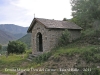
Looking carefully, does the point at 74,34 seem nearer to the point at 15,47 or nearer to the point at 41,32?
the point at 41,32

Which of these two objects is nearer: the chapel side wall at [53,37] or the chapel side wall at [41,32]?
the chapel side wall at [53,37]

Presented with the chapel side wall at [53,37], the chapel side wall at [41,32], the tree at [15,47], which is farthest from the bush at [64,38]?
the tree at [15,47]

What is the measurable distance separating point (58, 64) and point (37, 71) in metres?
1.77

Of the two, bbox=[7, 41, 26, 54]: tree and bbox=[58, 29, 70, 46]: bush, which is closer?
bbox=[58, 29, 70, 46]: bush

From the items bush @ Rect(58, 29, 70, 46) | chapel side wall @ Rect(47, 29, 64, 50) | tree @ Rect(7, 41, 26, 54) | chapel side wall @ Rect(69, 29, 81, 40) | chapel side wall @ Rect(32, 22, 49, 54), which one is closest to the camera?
→ chapel side wall @ Rect(47, 29, 64, 50)

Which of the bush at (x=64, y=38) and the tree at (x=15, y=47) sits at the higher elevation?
the bush at (x=64, y=38)

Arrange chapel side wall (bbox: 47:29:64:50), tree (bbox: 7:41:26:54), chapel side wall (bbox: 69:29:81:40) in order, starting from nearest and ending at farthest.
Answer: chapel side wall (bbox: 47:29:64:50), chapel side wall (bbox: 69:29:81:40), tree (bbox: 7:41:26:54)

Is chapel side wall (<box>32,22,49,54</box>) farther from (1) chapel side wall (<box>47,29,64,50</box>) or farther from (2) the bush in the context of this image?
(2) the bush

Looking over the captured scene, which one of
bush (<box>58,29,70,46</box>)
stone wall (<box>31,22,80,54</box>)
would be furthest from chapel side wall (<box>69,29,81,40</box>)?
bush (<box>58,29,70,46</box>)

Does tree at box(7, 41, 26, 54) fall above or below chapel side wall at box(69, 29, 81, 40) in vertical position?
below

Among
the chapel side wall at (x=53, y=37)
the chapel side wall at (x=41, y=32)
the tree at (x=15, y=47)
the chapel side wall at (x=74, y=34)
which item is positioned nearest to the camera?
the chapel side wall at (x=53, y=37)

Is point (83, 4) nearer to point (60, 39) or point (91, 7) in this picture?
point (91, 7)

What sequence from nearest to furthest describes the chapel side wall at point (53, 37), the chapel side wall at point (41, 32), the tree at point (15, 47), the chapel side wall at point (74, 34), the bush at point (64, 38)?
the chapel side wall at point (53, 37)
the bush at point (64, 38)
the chapel side wall at point (41, 32)
the chapel side wall at point (74, 34)
the tree at point (15, 47)

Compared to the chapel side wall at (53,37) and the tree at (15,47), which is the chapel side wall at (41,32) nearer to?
the chapel side wall at (53,37)
